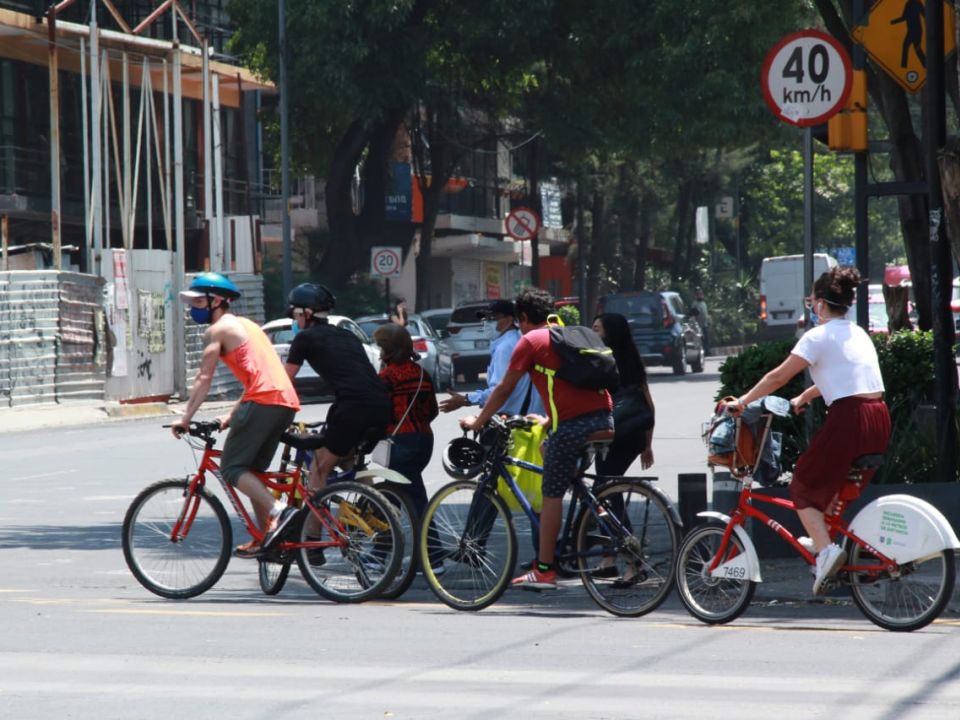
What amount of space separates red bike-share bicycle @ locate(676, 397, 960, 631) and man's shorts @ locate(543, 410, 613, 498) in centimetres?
83

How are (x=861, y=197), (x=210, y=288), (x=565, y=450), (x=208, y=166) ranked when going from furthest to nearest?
(x=208, y=166), (x=861, y=197), (x=210, y=288), (x=565, y=450)

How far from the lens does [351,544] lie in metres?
9.91

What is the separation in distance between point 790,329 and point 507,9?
1721 centimetres

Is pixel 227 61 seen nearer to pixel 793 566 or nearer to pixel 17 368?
pixel 17 368

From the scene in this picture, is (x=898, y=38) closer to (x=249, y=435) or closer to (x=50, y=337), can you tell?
(x=249, y=435)

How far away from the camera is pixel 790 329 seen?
51406mm

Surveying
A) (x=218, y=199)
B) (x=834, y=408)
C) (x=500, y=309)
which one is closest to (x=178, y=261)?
(x=218, y=199)

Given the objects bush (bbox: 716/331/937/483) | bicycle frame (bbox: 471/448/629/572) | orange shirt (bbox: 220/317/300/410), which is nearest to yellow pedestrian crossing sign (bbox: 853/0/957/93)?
bush (bbox: 716/331/937/483)

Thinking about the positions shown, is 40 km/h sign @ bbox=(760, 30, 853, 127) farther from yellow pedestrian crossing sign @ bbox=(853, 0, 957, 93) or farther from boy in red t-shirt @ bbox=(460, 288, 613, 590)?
boy in red t-shirt @ bbox=(460, 288, 613, 590)

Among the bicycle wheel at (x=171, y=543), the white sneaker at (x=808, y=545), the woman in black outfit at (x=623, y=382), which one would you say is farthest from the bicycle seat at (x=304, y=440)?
the white sneaker at (x=808, y=545)

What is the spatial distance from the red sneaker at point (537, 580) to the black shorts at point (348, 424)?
124cm

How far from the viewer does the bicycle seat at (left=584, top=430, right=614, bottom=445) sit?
9648mm

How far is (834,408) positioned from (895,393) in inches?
132

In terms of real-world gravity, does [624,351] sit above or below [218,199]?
below
